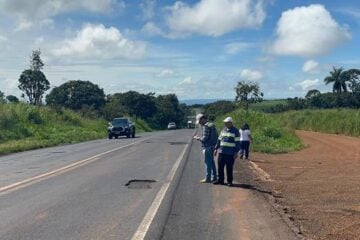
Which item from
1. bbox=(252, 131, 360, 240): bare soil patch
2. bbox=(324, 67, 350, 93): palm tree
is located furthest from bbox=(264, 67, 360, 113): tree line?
bbox=(252, 131, 360, 240): bare soil patch

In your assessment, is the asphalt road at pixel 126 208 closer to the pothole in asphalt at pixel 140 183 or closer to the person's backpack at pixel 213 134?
the pothole in asphalt at pixel 140 183

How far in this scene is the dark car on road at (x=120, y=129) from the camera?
1785 inches

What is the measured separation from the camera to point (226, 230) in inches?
340

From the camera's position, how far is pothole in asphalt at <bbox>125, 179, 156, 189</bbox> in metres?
13.5

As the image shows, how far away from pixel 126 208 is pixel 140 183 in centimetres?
389

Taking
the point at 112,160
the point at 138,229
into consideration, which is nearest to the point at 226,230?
the point at 138,229

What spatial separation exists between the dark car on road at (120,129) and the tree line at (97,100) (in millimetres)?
29918

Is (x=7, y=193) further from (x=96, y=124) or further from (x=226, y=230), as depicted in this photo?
(x=96, y=124)

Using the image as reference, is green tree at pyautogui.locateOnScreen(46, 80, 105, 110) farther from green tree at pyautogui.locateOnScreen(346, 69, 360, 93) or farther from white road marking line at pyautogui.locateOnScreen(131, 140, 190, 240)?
white road marking line at pyautogui.locateOnScreen(131, 140, 190, 240)

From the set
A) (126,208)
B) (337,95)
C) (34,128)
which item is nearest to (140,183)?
(126,208)

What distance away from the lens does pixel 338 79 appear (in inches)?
3905

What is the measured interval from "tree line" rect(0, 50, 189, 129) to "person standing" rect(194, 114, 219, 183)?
61.8 m

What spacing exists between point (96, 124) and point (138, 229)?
191 feet

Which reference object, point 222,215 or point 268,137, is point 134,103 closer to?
point 268,137
